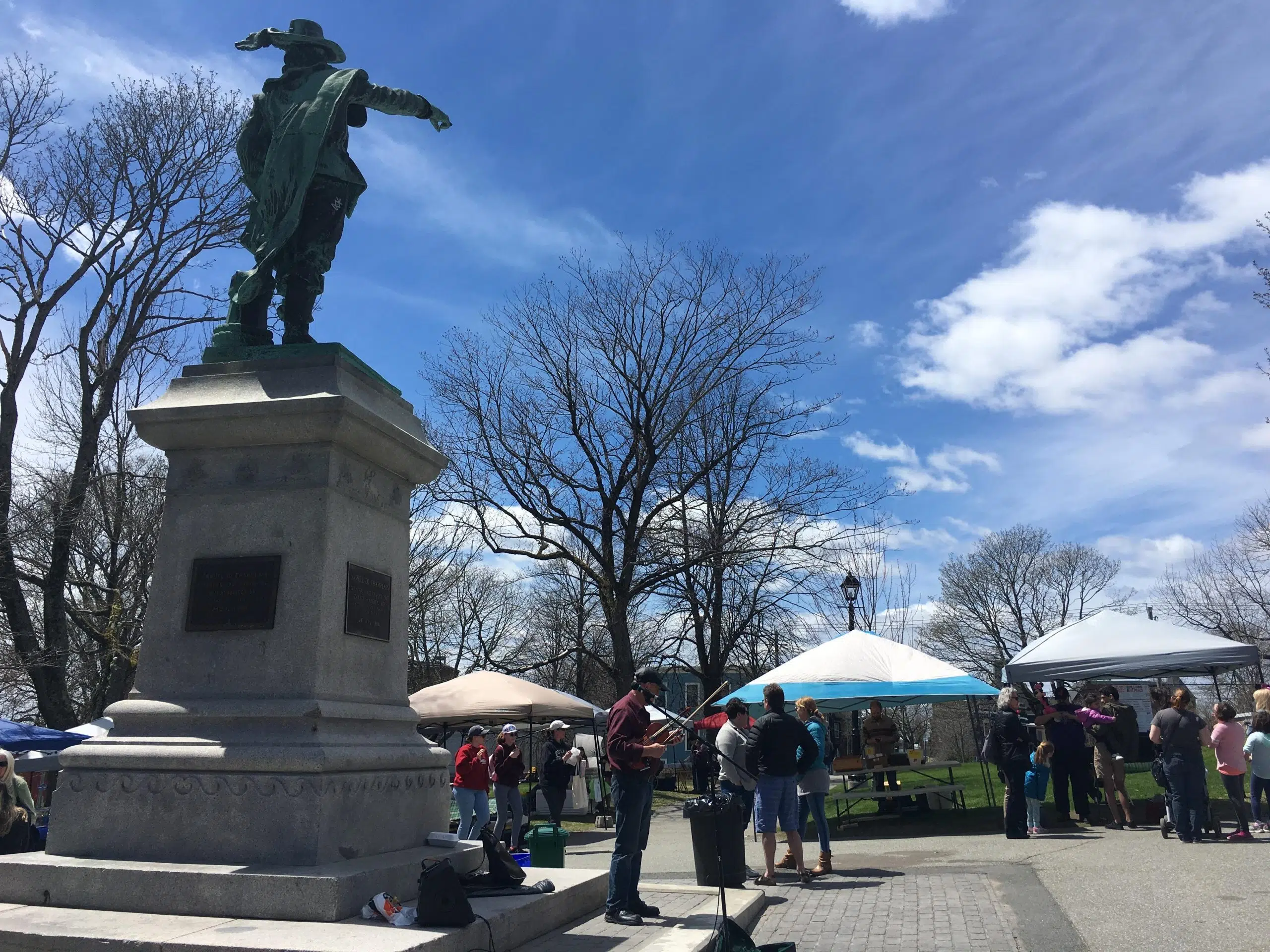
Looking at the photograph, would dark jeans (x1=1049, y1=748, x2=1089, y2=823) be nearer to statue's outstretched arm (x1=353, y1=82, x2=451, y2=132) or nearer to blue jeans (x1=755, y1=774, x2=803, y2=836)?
blue jeans (x1=755, y1=774, x2=803, y2=836)

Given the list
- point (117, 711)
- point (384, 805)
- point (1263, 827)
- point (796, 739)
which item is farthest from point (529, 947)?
point (1263, 827)

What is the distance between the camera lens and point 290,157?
6.54 metres

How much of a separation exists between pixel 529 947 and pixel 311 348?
3.85 meters

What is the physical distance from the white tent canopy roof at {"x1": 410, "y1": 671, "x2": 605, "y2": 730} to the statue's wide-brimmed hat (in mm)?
11934

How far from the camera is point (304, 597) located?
5461 millimetres

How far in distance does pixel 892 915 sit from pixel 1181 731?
19.5ft

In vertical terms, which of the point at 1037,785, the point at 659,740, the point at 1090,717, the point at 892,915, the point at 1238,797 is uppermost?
the point at 1090,717

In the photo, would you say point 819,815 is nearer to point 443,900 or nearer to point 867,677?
point 867,677

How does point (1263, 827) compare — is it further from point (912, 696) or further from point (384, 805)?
point (384, 805)

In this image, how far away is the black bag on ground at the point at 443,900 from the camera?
4605 mm

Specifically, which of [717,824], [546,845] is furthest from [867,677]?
[717,824]

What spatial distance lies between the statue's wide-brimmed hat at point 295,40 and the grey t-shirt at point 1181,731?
11564 mm

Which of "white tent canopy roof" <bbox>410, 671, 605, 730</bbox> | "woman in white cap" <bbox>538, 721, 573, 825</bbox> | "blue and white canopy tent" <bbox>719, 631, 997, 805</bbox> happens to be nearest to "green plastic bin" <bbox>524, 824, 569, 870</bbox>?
"blue and white canopy tent" <bbox>719, 631, 997, 805</bbox>

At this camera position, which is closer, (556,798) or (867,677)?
(867,677)
